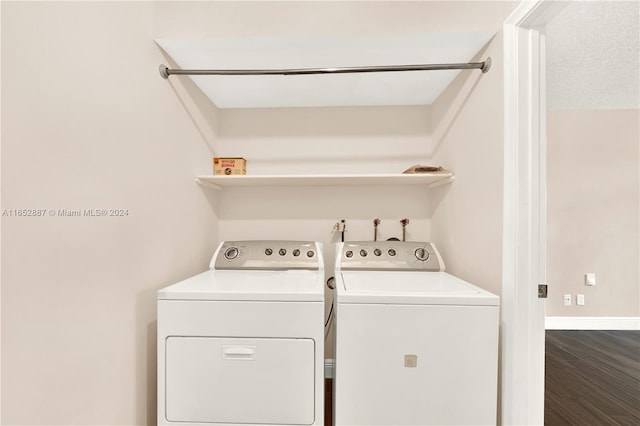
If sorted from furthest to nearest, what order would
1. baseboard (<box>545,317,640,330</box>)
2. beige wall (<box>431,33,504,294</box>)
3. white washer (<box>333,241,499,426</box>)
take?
baseboard (<box>545,317,640,330</box>) → beige wall (<box>431,33,504,294</box>) → white washer (<box>333,241,499,426</box>)

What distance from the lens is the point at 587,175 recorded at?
3369mm

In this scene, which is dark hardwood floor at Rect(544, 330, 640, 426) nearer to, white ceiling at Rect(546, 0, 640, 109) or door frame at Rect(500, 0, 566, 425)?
door frame at Rect(500, 0, 566, 425)

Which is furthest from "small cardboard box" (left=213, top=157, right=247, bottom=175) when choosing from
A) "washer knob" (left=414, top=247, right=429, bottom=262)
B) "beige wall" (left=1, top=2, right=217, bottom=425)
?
"washer knob" (left=414, top=247, right=429, bottom=262)

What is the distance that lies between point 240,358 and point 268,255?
0.76 m

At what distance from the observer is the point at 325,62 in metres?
1.65

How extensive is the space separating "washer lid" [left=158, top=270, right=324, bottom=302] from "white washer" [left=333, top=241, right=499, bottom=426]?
197 mm

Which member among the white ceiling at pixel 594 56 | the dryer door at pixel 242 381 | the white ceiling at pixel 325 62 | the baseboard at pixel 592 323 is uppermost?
the white ceiling at pixel 594 56

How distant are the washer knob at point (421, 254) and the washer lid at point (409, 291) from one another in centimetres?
26

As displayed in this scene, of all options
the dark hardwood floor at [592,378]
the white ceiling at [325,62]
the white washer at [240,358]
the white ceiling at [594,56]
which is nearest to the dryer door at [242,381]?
the white washer at [240,358]

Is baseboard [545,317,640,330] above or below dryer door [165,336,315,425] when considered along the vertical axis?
below

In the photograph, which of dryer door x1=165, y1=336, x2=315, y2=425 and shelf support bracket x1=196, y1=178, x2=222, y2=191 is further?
shelf support bracket x1=196, y1=178, x2=222, y2=191

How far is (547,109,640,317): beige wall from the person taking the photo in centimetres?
335

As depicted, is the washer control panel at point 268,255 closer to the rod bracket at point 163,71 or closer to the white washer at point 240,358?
the white washer at point 240,358

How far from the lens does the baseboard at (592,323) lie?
3326mm
